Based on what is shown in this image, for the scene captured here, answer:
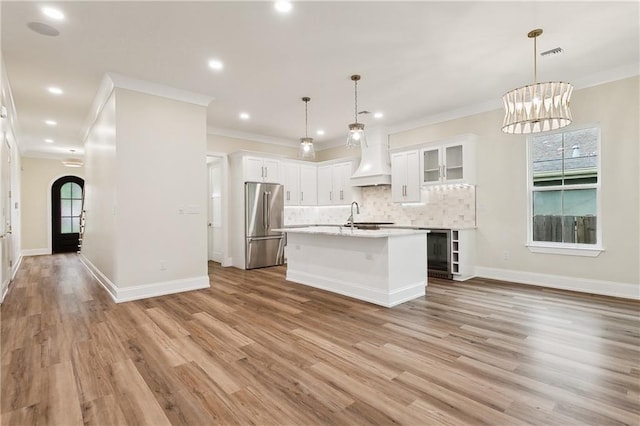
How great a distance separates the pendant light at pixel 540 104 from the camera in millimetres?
3039

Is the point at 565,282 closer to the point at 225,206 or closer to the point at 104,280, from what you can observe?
the point at 225,206

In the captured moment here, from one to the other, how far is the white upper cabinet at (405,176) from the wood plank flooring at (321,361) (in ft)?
8.24

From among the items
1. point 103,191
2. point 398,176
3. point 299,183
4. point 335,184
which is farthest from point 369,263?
point 103,191

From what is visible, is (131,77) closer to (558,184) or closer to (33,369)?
(33,369)

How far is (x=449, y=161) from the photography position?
5.73 metres

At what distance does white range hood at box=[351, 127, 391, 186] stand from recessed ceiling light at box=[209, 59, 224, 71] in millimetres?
3479

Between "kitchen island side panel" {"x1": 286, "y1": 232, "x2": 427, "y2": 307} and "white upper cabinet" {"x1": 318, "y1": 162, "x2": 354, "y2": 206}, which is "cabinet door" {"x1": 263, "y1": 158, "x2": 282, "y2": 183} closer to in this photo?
"white upper cabinet" {"x1": 318, "y1": 162, "x2": 354, "y2": 206}

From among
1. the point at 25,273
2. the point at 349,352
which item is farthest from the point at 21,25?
the point at 25,273

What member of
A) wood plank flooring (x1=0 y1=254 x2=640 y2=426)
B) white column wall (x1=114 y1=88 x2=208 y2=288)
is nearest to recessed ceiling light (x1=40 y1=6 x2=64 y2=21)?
white column wall (x1=114 y1=88 x2=208 y2=288)

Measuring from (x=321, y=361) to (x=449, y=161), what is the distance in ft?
14.8

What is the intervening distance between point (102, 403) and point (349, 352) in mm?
1726

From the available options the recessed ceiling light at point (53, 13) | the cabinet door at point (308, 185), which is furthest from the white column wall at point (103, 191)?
the cabinet door at point (308, 185)

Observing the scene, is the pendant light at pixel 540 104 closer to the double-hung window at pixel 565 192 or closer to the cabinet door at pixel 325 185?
the double-hung window at pixel 565 192

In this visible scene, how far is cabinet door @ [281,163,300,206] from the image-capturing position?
7500mm
